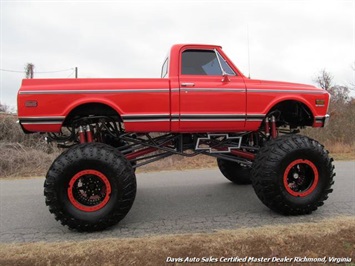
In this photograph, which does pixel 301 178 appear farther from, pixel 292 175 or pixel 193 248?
pixel 193 248

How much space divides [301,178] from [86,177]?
299 cm

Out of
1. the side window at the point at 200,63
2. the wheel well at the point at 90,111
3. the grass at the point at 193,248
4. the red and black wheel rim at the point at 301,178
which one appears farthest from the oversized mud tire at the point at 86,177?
the red and black wheel rim at the point at 301,178

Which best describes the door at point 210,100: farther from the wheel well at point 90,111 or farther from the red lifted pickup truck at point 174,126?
the wheel well at point 90,111

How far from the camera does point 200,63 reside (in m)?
5.11

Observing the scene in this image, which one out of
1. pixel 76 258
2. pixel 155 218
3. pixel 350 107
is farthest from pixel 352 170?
pixel 350 107

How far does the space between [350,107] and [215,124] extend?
1499 cm

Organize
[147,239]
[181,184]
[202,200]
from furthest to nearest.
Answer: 1. [181,184]
2. [202,200]
3. [147,239]

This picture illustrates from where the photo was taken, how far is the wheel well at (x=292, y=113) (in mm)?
5227

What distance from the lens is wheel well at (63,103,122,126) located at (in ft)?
→ 15.3

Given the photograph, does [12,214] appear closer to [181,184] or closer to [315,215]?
[181,184]

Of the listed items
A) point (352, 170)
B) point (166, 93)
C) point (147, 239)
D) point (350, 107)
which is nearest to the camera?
point (147, 239)

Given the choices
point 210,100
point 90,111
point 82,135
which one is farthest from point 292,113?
point 82,135

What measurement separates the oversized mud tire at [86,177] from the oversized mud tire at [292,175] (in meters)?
1.75

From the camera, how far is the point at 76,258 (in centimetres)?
344
